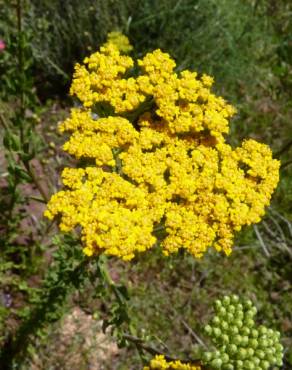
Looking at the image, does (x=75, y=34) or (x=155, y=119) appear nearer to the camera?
(x=155, y=119)

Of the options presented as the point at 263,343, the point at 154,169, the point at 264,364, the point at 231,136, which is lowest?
the point at 264,364

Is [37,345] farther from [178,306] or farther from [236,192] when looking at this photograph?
[236,192]

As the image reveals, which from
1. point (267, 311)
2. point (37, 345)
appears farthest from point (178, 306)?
point (37, 345)

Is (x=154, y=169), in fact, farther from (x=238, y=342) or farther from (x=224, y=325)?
(x=238, y=342)

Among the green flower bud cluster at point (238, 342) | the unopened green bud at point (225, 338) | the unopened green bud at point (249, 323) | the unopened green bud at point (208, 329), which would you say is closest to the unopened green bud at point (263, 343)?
the green flower bud cluster at point (238, 342)

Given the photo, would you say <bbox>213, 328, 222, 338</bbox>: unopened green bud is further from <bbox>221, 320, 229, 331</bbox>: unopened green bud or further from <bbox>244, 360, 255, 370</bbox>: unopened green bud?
<bbox>244, 360, 255, 370</bbox>: unopened green bud

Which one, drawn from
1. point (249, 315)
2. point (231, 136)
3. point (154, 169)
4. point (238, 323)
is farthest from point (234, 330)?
point (231, 136)

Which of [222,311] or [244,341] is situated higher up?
[222,311]
